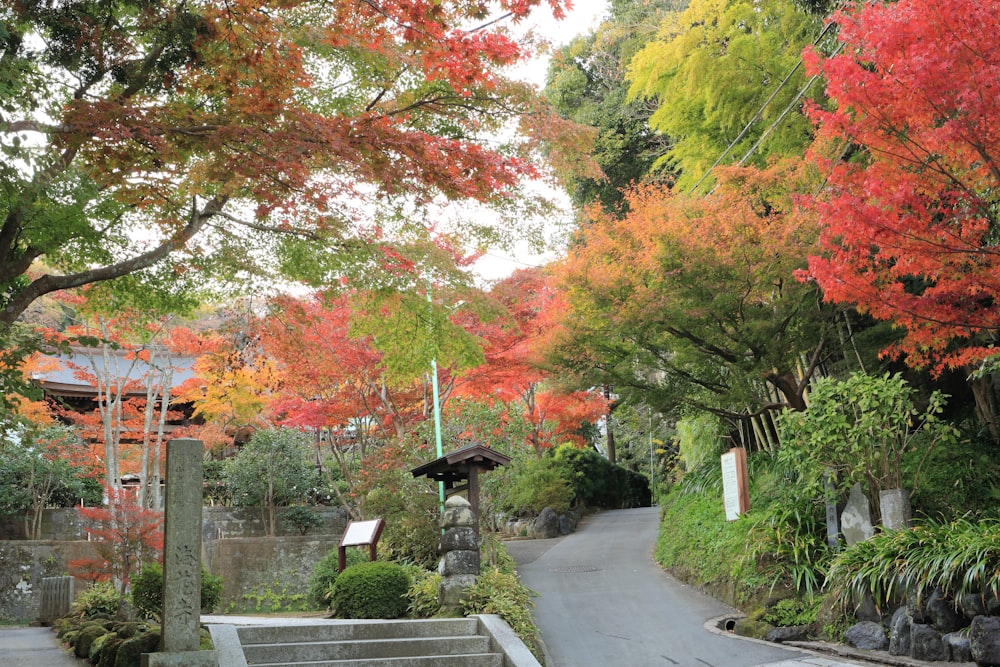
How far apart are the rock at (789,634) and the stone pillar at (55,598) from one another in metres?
11.0

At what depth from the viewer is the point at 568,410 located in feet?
71.8

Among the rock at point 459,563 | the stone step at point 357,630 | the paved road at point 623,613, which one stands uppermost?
the rock at point 459,563

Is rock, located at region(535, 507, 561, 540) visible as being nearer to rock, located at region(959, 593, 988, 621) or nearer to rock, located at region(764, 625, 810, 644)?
rock, located at region(764, 625, 810, 644)

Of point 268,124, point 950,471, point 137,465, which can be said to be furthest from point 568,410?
point 268,124

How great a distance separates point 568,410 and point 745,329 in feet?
37.7

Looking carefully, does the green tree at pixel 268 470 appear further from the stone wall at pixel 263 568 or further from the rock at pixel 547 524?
the rock at pixel 547 524

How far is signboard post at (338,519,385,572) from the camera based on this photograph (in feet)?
38.3

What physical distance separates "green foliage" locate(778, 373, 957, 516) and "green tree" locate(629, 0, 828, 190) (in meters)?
5.22

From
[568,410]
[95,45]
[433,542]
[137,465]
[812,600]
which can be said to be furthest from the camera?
[568,410]

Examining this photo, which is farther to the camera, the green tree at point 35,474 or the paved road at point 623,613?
the green tree at point 35,474

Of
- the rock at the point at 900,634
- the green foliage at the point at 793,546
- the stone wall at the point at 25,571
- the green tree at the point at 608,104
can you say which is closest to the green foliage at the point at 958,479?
the green foliage at the point at 793,546

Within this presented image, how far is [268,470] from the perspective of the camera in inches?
733

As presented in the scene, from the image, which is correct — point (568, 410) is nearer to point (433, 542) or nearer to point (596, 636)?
point (433, 542)

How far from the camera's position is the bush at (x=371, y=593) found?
34.1 feet
